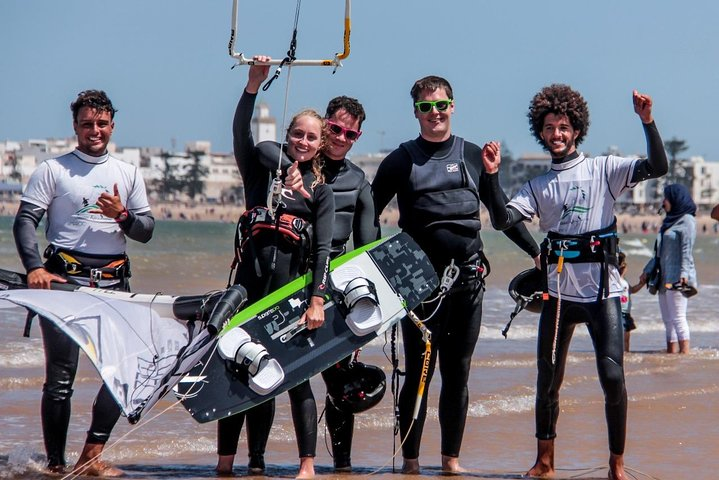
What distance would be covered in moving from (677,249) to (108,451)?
7.62 m

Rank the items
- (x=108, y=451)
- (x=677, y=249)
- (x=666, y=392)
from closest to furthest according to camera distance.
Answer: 1. (x=108, y=451)
2. (x=666, y=392)
3. (x=677, y=249)

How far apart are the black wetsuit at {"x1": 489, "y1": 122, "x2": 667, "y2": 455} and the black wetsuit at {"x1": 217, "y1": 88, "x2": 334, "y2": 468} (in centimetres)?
91

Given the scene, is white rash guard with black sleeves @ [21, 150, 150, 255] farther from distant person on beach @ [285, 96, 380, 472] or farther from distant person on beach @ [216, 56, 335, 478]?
distant person on beach @ [285, 96, 380, 472]

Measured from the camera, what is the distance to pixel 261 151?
5879 mm

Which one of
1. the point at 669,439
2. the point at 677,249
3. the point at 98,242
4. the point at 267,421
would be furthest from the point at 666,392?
the point at 98,242

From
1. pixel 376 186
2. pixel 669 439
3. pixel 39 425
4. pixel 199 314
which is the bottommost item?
pixel 39 425

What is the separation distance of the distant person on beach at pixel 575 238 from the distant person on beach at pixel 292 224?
0.89m

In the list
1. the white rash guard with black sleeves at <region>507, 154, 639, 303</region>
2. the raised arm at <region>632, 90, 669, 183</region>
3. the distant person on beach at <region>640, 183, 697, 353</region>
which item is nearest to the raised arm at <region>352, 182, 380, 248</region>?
the white rash guard with black sleeves at <region>507, 154, 639, 303</region>

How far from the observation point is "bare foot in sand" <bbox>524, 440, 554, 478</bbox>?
6.12 m

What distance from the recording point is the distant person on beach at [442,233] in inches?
241

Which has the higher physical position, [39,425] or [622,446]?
[622,446]

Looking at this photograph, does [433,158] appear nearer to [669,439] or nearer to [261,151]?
[261,151]

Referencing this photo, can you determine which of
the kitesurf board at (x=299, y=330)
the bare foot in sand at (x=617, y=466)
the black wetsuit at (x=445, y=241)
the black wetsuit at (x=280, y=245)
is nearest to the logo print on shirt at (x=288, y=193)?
the black wetsuit at (x=280, y=245)

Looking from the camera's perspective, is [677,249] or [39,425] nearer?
[39,425]
